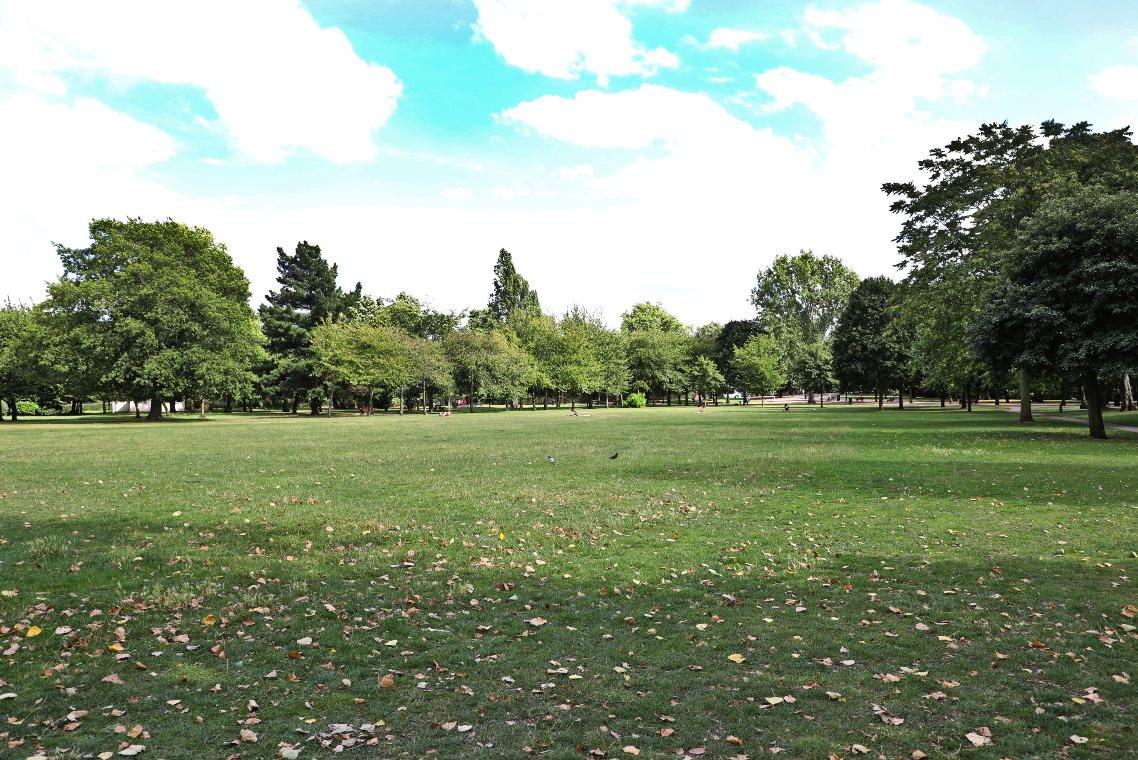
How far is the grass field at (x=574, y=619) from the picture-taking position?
459 centimetres

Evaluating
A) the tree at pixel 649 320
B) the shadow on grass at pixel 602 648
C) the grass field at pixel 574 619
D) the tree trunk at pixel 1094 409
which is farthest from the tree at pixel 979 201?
the tree at pixel 649 320

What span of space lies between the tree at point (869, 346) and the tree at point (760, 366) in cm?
1798

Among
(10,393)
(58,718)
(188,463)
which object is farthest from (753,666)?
(10,393)

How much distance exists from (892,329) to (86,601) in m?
65.6

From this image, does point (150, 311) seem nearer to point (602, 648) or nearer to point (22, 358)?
point (22, 358)

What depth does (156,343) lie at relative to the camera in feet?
153

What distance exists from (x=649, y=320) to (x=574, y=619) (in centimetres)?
10020

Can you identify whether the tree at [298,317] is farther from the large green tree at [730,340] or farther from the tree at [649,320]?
the large green tree at [730,340]

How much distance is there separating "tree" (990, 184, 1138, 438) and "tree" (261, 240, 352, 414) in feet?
204

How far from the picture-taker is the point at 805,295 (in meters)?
98.8

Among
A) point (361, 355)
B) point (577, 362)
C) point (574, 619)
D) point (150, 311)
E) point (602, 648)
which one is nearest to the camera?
point (602, 648)

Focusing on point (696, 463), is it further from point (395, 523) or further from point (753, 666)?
point (753, 666)

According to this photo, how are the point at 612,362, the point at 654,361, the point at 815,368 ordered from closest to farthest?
the point at 815,368
the point at 612,362
the point at 654,361

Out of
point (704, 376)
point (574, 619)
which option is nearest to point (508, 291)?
point (704, 376)
